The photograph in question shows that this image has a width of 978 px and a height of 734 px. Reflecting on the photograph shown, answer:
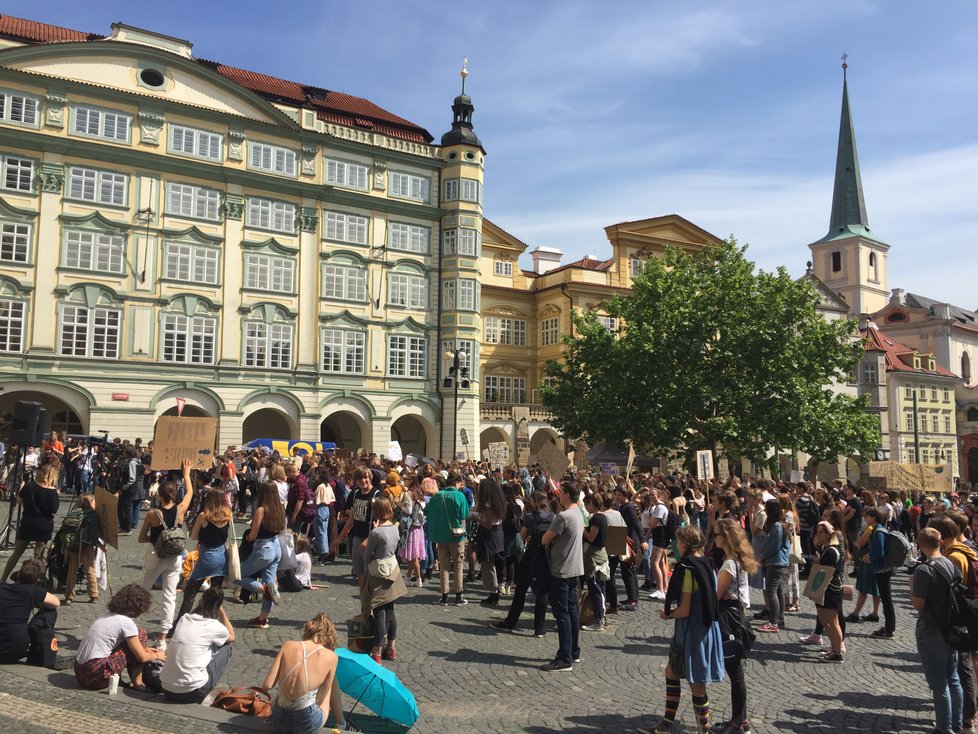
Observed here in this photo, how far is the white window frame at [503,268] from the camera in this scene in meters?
54.2

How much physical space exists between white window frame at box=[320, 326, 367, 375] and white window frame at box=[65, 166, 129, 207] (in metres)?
10.6

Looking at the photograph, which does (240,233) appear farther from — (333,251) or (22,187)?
(22,187)

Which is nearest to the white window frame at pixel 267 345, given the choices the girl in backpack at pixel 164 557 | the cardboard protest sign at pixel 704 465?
the cardboard protest sign at pixel 704 465

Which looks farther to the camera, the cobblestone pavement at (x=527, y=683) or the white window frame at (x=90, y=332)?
the white window frame at (x=90, y=332)

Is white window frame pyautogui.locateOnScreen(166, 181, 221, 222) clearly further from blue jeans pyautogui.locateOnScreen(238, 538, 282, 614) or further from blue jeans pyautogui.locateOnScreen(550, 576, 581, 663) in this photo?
blue jeans pyautogui.locateOnScreen(550, 576, 581, 663)

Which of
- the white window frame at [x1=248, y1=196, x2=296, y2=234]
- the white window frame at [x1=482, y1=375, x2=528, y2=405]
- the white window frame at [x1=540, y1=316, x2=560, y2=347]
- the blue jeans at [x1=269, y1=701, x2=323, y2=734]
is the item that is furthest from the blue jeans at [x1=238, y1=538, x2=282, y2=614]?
the white window frame at [x1=540, y1=316, x2=560, y2=347]

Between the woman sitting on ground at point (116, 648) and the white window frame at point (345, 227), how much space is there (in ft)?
112

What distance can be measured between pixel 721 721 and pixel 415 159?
38.9 meters

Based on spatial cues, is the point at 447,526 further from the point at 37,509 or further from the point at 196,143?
the point at 196,143

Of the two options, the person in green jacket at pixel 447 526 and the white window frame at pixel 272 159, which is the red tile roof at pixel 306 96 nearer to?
the white window frame at pixel 272 159

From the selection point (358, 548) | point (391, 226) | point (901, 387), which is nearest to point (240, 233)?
point (391, 226)

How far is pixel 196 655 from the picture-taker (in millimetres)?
7637

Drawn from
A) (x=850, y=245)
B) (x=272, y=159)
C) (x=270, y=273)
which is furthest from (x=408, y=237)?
(x=850, y=245)

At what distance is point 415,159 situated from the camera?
→ 4359 cm
